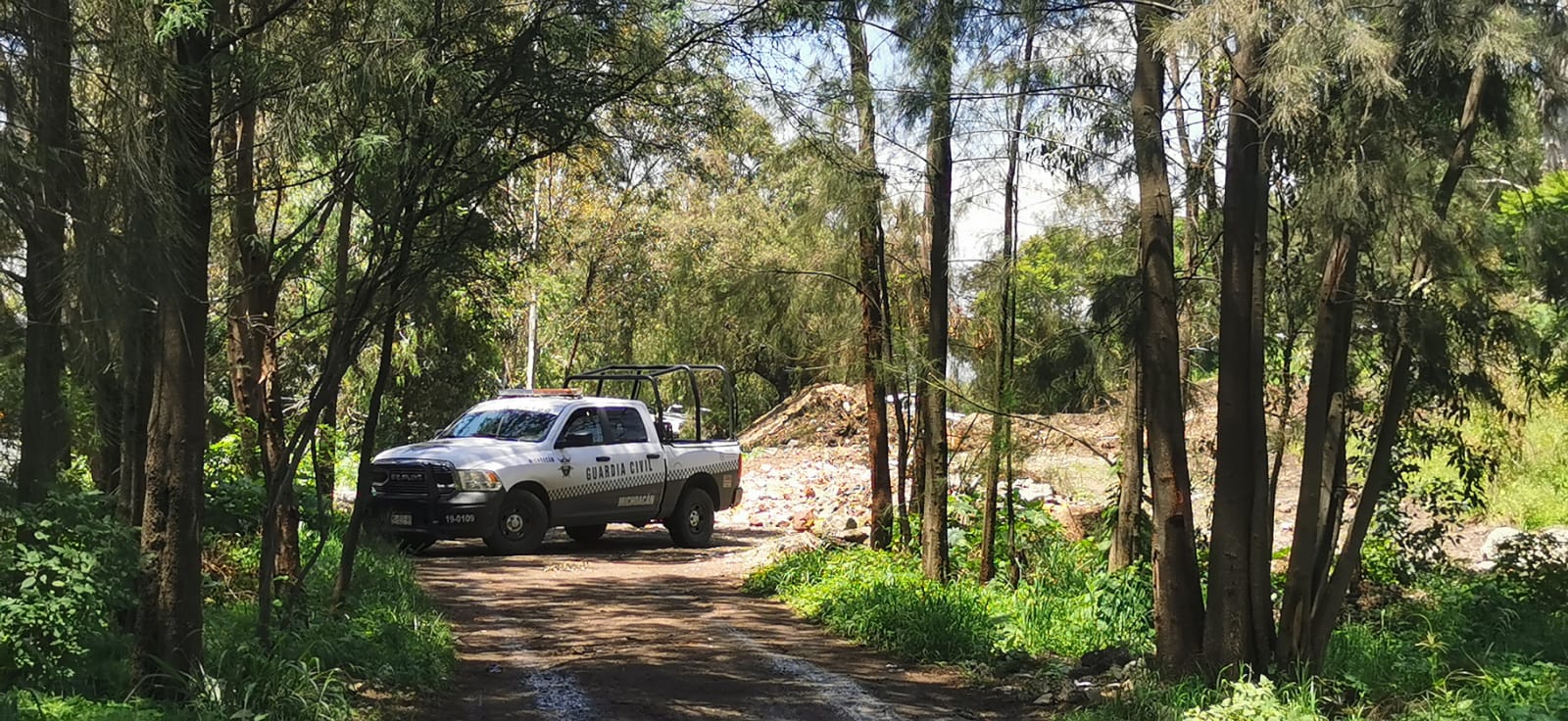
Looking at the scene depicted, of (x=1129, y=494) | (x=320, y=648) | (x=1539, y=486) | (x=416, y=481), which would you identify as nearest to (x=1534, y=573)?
(x=1129, y=494)

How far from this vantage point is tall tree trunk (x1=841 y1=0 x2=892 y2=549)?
1338cm

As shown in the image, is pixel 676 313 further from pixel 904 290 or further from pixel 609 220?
pixel 904 290

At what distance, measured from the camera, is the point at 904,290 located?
15.5 m

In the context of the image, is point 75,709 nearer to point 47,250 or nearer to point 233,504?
point 47,250

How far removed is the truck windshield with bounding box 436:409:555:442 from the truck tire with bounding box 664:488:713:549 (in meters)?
2.52

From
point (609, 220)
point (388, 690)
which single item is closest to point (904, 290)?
point (388, 690)

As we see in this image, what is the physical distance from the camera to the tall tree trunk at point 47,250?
6328 millimetres

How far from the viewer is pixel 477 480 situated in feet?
52.4

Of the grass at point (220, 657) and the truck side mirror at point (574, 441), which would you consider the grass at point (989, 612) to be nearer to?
the grass at point (220, 657)

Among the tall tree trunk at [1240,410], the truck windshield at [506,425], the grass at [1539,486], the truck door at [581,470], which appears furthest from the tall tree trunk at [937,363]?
the grass at [1539,486]

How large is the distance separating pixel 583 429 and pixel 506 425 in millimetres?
966

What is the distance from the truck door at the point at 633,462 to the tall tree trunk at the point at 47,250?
958cm

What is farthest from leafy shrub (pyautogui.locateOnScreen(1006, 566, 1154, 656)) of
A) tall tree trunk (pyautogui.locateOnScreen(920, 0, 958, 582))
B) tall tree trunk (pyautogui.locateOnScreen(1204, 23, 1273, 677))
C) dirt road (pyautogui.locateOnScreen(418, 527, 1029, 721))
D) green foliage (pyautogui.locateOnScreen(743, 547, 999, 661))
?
tall tree trunk (pyautogui.locateOnScreen(920, 0, 958, 582))

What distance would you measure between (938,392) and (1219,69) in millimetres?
3836
